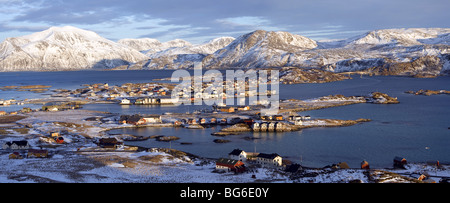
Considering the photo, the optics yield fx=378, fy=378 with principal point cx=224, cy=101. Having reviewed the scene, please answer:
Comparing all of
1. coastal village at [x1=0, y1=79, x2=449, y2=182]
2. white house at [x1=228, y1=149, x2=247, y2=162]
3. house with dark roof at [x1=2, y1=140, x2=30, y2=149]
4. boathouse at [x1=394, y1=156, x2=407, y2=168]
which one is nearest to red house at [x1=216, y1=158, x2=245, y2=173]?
coastal village at [x1=0, y1=79, x2=449, y2=182]

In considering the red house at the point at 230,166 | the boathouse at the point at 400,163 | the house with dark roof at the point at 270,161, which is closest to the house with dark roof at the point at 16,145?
the red house at the point at 230,166

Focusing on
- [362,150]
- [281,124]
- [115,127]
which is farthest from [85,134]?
[362,150]

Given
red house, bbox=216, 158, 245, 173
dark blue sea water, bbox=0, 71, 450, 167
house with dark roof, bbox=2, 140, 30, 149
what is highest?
house with dark roof, bbox=2, 140, 30, 149

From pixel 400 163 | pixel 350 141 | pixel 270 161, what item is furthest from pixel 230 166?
pixel 350 141

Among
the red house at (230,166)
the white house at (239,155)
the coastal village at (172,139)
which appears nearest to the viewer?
the coastal village at (172,139)

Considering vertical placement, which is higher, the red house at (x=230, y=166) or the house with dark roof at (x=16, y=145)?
the house with dark roof at (x=16, y=145)

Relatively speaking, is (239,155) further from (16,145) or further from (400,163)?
(16,145)

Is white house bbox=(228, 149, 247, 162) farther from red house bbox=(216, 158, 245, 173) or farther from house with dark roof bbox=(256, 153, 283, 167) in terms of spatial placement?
red house bbox=(216, 158, 245, 173)

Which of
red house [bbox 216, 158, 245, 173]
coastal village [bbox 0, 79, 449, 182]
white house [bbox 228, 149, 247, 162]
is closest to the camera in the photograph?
coastal village [bbox 0, 79, 449, 182]

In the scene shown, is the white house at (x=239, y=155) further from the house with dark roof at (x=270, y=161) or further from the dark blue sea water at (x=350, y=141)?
the dark blue sea water at (x=350, y=141)
